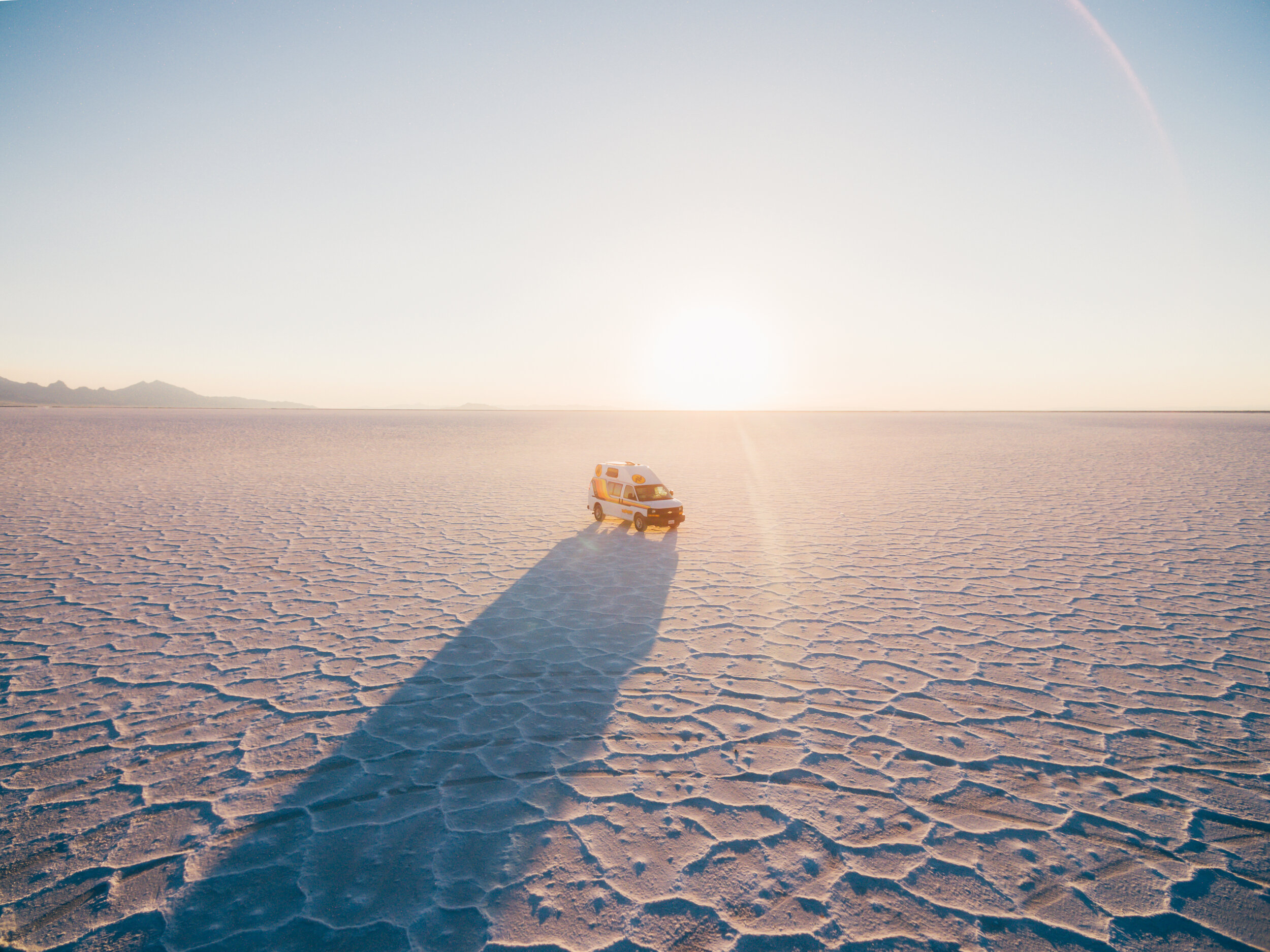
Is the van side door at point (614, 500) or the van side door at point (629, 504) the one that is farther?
the van side door at point (614, 500)

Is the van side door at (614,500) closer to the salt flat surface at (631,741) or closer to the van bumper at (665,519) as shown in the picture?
the van bumper at (665,519)

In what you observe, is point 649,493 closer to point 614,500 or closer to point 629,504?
point 629,504

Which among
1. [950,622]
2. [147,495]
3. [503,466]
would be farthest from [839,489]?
[147,495]

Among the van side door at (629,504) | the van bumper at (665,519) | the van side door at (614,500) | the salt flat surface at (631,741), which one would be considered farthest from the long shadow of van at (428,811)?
the van side door at (614,500)

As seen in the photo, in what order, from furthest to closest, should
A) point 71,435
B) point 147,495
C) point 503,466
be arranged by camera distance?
point 71,435, point 503,466, point 147,495

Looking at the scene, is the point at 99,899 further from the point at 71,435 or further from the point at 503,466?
the point at 71,435
